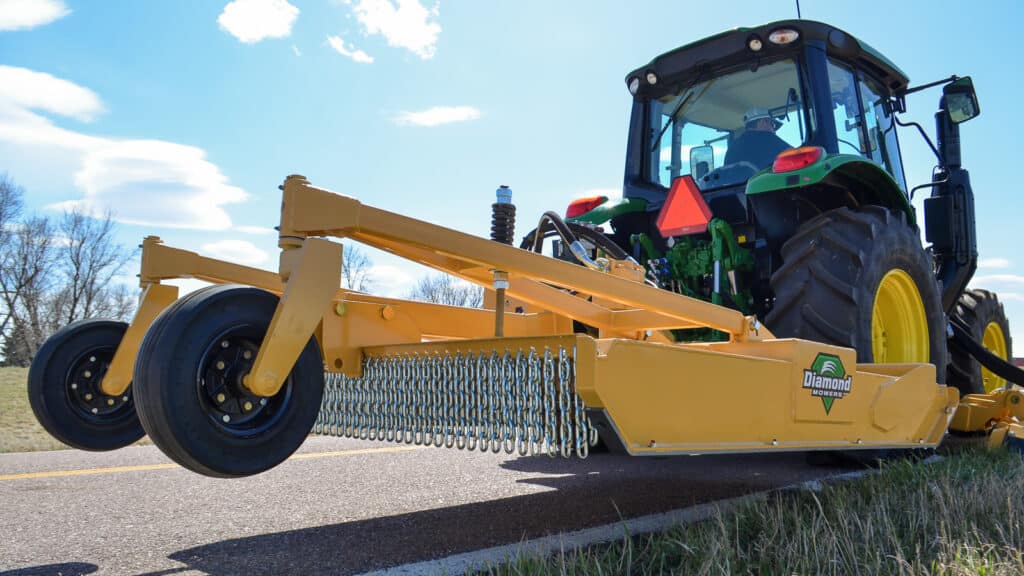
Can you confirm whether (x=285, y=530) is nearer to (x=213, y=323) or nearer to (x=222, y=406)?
(x=222, y=406)

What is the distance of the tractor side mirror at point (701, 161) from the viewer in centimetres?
536

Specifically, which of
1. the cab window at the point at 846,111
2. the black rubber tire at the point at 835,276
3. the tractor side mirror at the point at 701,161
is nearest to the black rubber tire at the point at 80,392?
the black rubber tire at the point at 835,276

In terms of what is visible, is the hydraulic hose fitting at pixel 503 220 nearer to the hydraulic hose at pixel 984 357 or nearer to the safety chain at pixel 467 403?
the safety chain at pixel 467 403

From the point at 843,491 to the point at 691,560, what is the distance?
1.22m

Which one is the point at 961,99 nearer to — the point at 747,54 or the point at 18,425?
the point at 747,54

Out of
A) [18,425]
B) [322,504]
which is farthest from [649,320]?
[18,425]

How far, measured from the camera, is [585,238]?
486cm

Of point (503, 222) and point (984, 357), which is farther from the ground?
point (503, 222)

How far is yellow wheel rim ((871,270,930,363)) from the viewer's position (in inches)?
179

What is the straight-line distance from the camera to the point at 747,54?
193 inches

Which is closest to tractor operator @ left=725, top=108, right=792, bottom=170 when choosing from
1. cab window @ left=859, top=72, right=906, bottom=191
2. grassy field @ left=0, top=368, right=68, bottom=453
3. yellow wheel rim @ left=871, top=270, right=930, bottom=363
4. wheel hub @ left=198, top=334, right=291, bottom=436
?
cab window @ left=859, top=72, right=906, bottom=191

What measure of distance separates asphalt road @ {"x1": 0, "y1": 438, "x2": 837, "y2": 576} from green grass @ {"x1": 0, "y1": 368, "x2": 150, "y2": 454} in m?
0.75

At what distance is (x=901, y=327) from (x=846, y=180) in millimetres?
938

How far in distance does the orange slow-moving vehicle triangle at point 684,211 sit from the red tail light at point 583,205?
0.84m
